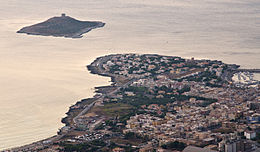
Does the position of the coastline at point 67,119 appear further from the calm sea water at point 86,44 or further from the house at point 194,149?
the house at point 194,149

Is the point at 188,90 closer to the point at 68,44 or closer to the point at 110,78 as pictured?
the point at 110,78

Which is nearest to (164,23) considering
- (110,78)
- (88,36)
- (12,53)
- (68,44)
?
(88,36)

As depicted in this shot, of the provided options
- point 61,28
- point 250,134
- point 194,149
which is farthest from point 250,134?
point 61,28

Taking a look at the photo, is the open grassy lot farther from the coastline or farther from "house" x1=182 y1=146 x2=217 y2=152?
"house" x1=182 y1=146 x2=217 y2=152

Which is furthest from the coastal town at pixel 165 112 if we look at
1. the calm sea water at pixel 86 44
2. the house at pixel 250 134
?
the calm sea water at pixel 86 44

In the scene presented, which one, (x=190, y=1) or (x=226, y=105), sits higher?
(x=190, y=1)

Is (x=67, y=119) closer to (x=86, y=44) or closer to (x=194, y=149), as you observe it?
(x=194, y=149)
